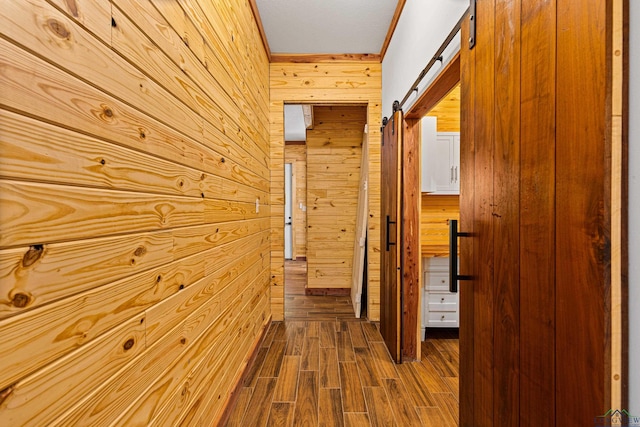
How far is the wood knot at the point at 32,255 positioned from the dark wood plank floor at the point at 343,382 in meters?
1.65

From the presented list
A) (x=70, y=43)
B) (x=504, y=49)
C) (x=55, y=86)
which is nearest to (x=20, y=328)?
(x=55, y=86)

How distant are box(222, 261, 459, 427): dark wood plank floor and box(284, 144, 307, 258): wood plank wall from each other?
Result: 12.7 ft

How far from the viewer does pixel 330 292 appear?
4.50 metres

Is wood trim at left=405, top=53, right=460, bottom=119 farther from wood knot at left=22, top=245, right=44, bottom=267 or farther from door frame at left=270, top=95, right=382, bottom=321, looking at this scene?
wood knot at left=22, top=245, right=44, bottom=267

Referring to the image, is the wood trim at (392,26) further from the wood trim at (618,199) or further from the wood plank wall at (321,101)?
the wood trim at (618,199)

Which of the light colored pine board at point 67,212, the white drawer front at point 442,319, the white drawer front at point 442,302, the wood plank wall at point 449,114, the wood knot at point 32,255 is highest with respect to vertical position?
the wood plank wall at point 449,114

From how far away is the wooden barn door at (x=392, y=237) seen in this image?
2.47 m

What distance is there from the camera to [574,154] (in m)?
0.70

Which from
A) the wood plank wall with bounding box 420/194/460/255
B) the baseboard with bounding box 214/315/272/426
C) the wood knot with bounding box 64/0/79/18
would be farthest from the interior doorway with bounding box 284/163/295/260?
the wood knot with bounding box 64/0/79/18

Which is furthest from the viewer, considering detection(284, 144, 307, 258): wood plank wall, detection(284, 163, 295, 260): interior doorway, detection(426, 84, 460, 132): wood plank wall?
detection(284, 163, 295, 260): interior doorway

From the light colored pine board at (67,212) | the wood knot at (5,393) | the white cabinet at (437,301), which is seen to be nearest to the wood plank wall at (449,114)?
the white cabinet at (437,301)

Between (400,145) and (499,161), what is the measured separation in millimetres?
1495

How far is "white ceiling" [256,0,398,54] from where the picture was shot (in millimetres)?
2619

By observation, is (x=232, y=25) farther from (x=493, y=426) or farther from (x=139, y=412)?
(x=493, y=426)
